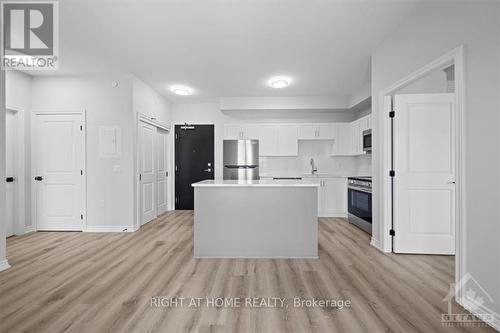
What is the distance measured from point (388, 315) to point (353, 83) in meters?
4.23

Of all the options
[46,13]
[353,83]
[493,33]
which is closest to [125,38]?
[46,13]

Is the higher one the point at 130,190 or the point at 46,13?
the point at 46,13

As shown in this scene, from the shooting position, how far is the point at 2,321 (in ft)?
6.26

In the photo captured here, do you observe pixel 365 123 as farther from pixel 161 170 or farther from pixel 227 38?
pixel 161 170

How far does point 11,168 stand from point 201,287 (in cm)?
416

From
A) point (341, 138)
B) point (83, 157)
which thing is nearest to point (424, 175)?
point (341, 138)

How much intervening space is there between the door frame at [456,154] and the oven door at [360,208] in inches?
30.5

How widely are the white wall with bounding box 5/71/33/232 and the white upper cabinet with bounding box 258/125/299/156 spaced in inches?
177

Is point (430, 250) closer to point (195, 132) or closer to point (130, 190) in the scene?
point (130, 190)
